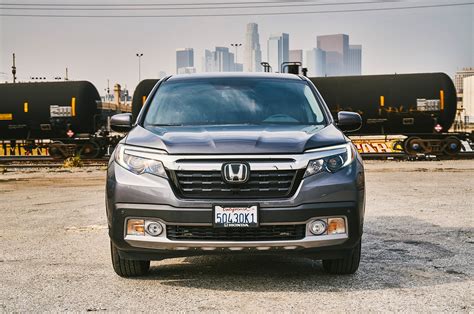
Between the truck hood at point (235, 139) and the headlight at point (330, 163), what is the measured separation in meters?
0.13

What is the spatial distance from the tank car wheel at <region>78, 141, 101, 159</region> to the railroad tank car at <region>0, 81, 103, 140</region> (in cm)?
56

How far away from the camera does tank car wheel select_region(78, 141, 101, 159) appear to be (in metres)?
27.4

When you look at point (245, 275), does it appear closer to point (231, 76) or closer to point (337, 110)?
point (231, 76)

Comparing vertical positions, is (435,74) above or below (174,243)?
above

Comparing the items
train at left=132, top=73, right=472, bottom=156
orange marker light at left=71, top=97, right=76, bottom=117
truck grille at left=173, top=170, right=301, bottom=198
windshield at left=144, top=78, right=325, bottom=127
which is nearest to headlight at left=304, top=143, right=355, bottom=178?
truck grille at left=173, top=170, right=301, bottom=198

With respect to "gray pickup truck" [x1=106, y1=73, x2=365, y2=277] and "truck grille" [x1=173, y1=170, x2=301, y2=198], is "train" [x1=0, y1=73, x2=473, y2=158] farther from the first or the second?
"truck grille" [x1=173, y1=170, x2=301, y2=198]

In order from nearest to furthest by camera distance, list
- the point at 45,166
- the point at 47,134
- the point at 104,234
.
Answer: the point at 104,234
the point at 45,166
the point at 47,134

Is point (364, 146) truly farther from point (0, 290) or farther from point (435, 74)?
point (0, 290)

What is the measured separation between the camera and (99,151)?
1082 inches

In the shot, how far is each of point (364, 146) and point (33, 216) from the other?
63.4 feet

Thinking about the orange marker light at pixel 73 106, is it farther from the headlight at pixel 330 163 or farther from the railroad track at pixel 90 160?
the headlight at pixel 330 163

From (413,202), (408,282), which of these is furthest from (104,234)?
(413,202)

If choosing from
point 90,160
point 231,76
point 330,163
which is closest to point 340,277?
point 330,163

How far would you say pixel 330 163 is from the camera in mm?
5582
